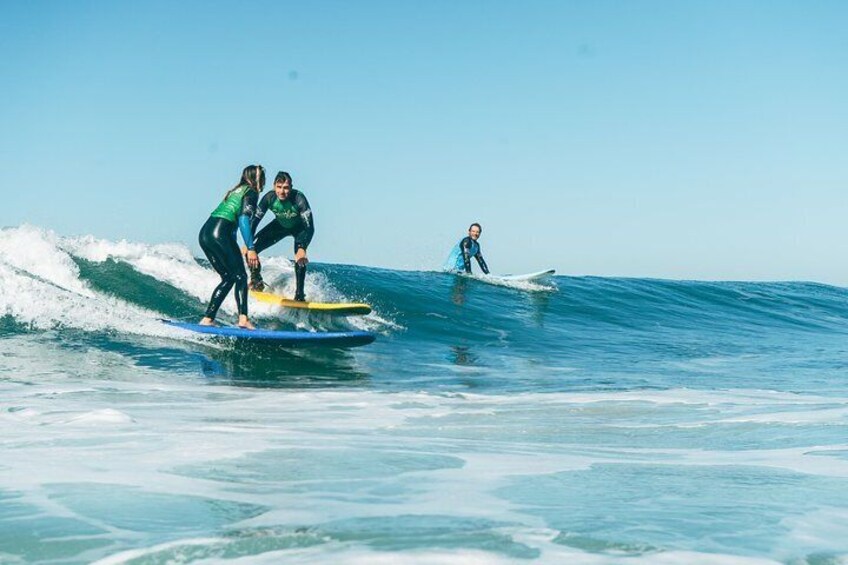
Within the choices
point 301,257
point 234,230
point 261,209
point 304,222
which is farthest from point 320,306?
point 234,230

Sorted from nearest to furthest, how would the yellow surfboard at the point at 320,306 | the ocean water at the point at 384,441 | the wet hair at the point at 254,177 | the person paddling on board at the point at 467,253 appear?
1. the ocean water at the point at 384,441
2. the wet hair at the point at 254,177
3. the yellow surfboard at the point at 320,306
4. the person paddling on board at the point at 467,253

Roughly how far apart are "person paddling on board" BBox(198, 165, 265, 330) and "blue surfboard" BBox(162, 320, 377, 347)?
160 mm

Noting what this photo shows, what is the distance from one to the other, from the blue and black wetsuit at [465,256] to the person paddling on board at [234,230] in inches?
413

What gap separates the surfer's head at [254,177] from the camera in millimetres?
10062

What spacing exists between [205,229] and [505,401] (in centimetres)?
449

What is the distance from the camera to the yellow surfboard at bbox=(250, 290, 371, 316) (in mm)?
11320

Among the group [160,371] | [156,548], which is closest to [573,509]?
[156,548]

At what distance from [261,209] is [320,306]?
154 centimetres

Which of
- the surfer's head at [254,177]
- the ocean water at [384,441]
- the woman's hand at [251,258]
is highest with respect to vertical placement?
the surfer's head at [254,177]

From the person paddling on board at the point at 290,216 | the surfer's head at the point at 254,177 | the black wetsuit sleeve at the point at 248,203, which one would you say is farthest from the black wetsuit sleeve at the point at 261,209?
the surfer's head at the point at 254,177

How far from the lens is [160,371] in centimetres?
906

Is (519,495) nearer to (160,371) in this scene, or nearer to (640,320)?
(160,371)

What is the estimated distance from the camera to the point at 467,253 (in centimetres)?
2042

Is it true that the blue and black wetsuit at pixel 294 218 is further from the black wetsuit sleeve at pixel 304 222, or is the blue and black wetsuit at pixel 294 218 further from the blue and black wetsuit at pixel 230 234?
the blue and black wetsuit at pixel 230 234
